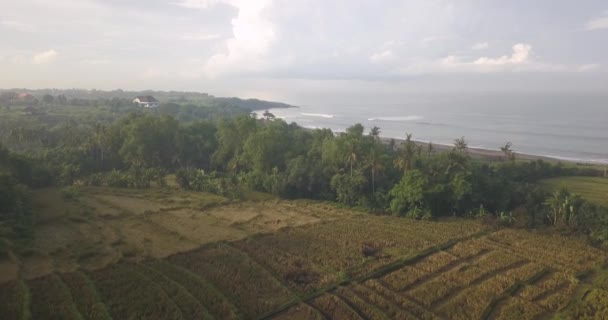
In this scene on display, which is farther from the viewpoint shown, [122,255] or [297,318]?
[122,255]

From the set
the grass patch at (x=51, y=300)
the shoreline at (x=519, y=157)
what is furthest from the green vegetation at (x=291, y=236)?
the shoreline at (x=519, y=157)

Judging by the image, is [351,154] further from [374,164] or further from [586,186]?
[586,186]

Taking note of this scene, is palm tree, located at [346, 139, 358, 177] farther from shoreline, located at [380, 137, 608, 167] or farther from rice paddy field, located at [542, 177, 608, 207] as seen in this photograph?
shoreline, located at [380, 137, 608, 167]

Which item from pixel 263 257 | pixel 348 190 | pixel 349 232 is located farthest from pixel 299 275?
pixel 348 190

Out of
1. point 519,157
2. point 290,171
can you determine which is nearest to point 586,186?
point 519,157

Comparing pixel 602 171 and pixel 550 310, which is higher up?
pixel 602 171

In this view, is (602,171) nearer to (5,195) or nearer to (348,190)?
(348,190)
